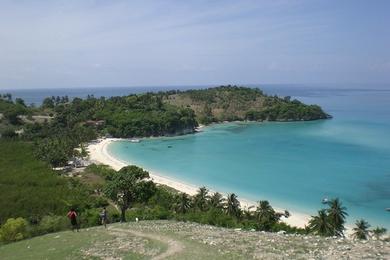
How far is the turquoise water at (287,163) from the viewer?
86.9m

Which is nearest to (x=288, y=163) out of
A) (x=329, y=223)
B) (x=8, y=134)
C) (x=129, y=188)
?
(x=329, y=223)

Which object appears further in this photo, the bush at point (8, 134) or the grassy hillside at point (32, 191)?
the bush at point (8, 134)

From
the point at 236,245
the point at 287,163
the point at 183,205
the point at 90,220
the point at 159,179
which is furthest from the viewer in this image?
the point at 287,163

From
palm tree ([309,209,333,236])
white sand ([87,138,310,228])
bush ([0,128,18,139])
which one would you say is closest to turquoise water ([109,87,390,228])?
white sand ([87,138,310,228])

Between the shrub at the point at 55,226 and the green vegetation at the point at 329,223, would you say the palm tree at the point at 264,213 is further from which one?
the shrub at the point at 55,226

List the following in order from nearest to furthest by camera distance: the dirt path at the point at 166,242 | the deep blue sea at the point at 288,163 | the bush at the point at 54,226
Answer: the dirt path at the point at 166,242 → the bush at the point at 54,226 → the deep blue sea at the point at 288,163

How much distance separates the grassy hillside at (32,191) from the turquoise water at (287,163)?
29665 mm

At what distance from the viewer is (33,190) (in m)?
78.2

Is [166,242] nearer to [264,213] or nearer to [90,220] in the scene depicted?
[90,220]

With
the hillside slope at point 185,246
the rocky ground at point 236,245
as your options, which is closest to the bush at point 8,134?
the hillside slope at point 185,246

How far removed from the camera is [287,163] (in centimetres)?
12469

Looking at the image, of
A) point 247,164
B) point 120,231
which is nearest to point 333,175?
point 247,164

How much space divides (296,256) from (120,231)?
12.9 m

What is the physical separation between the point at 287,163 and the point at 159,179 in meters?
40.8
